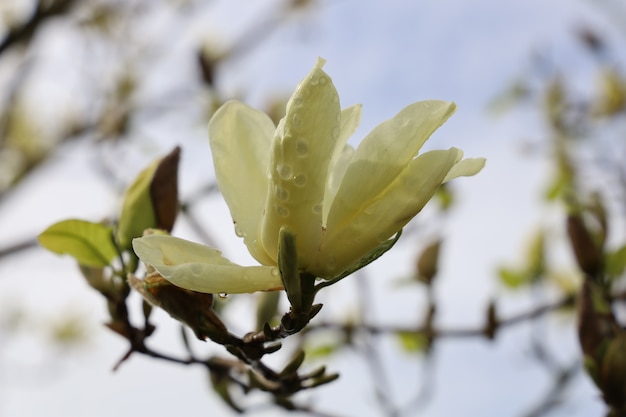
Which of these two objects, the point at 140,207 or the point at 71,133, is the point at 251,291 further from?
the point at 71,133

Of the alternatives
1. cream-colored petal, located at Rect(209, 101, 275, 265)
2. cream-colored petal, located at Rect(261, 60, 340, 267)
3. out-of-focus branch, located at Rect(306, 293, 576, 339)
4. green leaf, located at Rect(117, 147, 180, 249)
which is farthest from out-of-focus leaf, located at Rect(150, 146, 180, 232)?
out-of-focus branch, located at Rect(306, 293, 576, 339)

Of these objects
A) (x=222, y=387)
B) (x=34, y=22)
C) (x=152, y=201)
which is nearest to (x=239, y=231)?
(x=152, y=201)

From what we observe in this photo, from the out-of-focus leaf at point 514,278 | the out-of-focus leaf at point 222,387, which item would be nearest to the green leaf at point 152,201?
the out-of-focus leaf at point 222,387

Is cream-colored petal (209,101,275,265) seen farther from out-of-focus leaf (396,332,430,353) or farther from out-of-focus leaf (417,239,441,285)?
out-of-focus leaf (396,332,430,353)

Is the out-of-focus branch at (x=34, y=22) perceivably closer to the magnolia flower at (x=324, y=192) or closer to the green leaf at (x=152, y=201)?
the green leaf at (x=152, y=201)

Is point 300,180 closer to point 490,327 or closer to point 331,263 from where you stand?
point 331,263

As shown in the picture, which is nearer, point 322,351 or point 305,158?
point 305,158
